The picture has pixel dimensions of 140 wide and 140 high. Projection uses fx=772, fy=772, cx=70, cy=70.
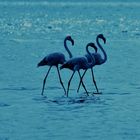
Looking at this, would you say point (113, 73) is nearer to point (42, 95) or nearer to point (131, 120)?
point (42, 95)

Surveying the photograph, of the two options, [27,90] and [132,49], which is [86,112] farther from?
[132,49]

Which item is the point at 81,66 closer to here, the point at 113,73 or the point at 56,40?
the point at 113,73

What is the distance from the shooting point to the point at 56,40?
3431cm


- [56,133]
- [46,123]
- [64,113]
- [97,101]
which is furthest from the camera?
[97,101]

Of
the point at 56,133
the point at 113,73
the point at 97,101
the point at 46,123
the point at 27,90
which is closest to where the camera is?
the point at 56,133

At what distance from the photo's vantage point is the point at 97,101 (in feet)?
48.8

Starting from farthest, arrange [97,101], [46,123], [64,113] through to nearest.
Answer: [97,101]
[64,113]
[46,123]

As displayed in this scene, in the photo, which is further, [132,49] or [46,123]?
[132,49]

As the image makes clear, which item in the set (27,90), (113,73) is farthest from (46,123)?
(113,73)

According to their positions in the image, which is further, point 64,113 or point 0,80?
point 0,80

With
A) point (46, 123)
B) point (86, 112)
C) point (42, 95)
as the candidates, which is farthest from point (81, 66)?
point (46, 123)

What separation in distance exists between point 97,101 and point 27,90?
2034 mm

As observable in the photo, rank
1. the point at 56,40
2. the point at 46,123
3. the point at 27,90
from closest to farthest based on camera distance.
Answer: the point at 46,123 → the point at 27,90 → the point at 56,40

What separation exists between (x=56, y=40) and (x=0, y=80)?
54.4ft
